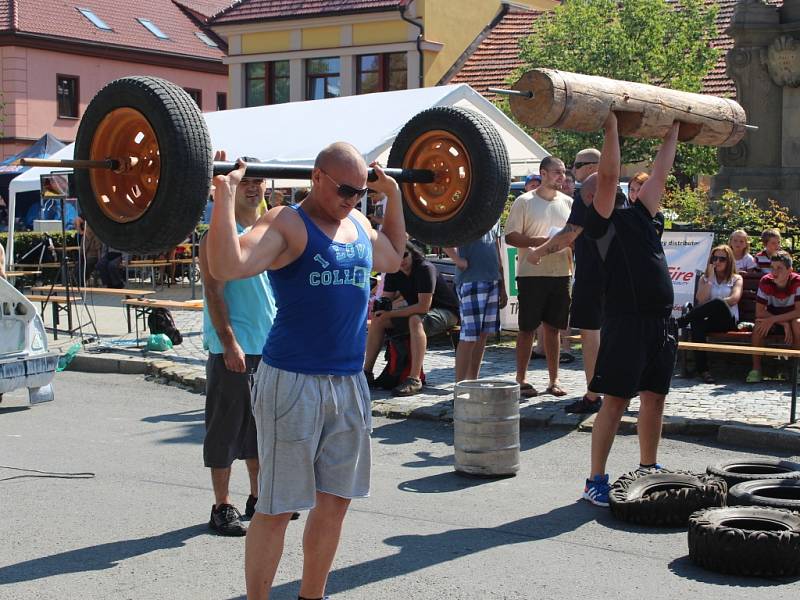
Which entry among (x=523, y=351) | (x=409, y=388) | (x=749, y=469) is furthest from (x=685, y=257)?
(x=749, y=469)

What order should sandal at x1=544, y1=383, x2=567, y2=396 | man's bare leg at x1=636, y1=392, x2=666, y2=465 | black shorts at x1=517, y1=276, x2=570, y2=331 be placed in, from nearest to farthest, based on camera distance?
man's bare leg at x1=636, y1=392, x2=666, y2=465, black shorts at x1=517, y1=276, x2=570, y2=331, sandal at x1=544, y1=383, x2=567, y2=396

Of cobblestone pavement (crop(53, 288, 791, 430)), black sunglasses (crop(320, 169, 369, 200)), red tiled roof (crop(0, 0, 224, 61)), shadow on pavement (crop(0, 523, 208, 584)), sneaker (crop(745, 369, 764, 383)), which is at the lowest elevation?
shadow on pavement (crop(0, 523, 208, 584))

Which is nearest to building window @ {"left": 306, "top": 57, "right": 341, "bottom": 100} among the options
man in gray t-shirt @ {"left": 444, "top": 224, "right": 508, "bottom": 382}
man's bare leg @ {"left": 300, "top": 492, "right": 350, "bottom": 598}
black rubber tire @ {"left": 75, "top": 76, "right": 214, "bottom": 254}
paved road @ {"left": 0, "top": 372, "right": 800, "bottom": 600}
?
man in gray t-shirt @ {"left": 444, "top": 224, "right": 508, "bottom": 382}

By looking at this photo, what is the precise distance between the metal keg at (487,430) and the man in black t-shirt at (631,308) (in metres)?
0.89

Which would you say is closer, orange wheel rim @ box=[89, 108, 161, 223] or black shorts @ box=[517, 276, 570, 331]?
orange wheel rim @ box=[89, 108, 161, 223]

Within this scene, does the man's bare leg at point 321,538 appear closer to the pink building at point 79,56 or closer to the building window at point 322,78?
the building window at point 322,78

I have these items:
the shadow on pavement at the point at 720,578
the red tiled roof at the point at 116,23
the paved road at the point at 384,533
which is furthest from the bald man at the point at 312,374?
the red tiled roof at the point at 116,23

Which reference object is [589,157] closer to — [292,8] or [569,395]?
[569,395]

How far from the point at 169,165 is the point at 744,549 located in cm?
316

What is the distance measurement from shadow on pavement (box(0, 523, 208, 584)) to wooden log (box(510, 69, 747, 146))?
2830 millimetres

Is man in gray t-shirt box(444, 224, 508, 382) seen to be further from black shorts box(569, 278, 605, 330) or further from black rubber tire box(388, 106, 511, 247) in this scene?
black rubber tire box(388, 106, 511, 247)

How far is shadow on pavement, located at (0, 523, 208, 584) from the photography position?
5.62 metres

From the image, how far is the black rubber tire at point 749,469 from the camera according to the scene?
278 inches

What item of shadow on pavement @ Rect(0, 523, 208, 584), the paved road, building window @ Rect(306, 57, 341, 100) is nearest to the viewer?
the paved road
